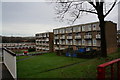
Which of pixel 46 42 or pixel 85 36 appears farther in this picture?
pixel 46 42

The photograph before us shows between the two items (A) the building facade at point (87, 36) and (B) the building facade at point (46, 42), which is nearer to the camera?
(A) the building facade at point (87, 36)

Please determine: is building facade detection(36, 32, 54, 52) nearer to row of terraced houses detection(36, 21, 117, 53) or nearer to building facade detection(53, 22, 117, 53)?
row of terraced houses detection(36, 21, 117, 53)

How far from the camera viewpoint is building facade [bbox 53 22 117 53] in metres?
27.9

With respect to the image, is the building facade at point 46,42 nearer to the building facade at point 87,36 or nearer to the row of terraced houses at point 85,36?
the row of terraced houses at point 85,36

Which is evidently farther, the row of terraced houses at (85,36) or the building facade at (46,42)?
the building facade at (46,42)

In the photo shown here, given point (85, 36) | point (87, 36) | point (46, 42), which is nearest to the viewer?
point (87, 36)

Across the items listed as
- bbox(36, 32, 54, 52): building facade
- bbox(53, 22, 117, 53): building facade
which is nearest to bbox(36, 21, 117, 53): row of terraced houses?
bbox(53, 22, 117, 53): building facade

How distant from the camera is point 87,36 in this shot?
100 feet

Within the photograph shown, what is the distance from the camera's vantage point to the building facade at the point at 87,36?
27.9 metres

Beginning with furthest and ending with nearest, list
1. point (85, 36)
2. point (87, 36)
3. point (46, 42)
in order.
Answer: point (46, 42)
point (85, 36)
point (87, 36)

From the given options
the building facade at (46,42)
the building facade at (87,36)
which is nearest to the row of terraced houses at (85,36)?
the building facade at (87,36)

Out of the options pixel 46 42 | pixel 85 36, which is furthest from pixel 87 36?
pixel 46 42

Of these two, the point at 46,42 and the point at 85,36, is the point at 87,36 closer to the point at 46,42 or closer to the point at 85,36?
the point at 85,36

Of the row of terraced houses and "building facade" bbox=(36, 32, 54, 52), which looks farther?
"building facade" bbox=(36, 32, 54, 52)
